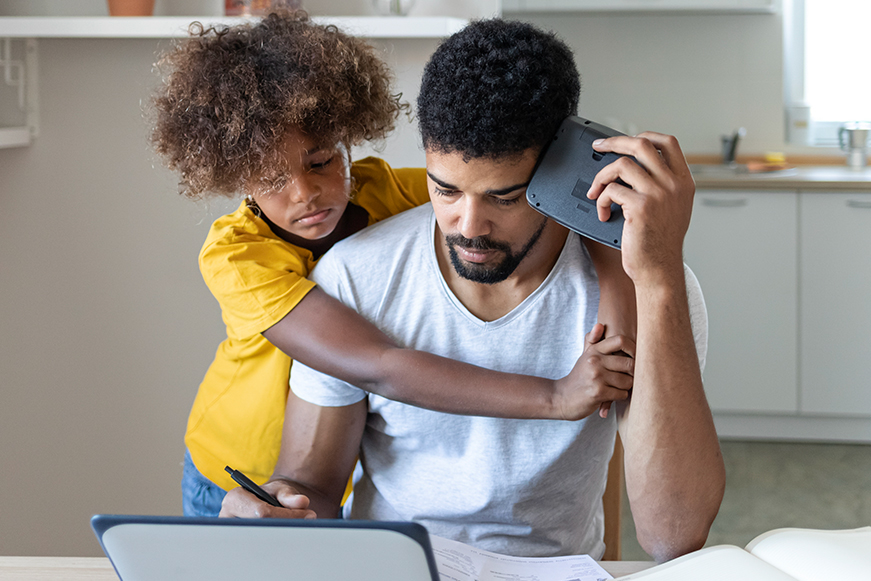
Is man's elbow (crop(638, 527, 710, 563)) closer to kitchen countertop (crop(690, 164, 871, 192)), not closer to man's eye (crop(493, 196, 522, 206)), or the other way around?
man's eye (crop(493, 196, 522, 206))

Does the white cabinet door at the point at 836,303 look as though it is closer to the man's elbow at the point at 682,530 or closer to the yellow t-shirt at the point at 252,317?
the yellow t-shirt at the point at 252,317

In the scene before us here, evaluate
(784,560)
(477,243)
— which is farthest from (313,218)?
(784,560)

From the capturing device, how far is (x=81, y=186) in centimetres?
190

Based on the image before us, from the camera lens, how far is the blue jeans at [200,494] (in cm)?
136

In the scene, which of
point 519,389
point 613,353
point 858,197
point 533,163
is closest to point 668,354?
point 613,353

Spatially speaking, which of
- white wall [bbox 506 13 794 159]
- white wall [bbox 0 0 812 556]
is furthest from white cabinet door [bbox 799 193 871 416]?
white wall [bbox 0 0 812 556]

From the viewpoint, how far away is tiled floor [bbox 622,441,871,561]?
2484 mm

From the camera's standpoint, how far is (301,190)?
45.3 inches

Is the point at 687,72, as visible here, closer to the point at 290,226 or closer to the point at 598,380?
the point at 290,226

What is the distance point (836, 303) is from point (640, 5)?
4.73 ft

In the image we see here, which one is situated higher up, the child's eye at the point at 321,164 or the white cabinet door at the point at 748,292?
the child's eye at the point at 321,164

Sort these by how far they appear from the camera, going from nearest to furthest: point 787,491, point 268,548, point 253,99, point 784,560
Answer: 1. point 268,548
2. point 784,560
3. point 253,99
4. point 787,491

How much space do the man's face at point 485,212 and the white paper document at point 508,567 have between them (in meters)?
0.36

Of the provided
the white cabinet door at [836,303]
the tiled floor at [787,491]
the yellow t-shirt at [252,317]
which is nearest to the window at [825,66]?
the white cabinet door at [836,303]
